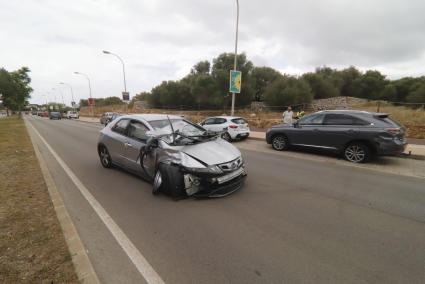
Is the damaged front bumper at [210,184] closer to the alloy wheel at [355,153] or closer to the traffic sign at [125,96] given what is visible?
the alloy wheel at [355,153]

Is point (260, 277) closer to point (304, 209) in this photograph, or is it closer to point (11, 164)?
point (304, 209)

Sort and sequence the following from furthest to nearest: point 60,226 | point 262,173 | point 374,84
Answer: point 374,84 < point 262,173 < point 60,226

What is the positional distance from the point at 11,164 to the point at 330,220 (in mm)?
8681

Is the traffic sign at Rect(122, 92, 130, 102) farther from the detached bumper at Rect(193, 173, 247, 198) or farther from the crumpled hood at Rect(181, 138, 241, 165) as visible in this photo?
the detached bumper at Rect(193, 173, 247, 198)

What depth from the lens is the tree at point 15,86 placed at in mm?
39375

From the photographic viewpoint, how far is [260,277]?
246cm

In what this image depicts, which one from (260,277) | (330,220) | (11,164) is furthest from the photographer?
(11,164)

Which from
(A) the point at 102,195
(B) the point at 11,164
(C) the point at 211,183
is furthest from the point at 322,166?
(B) the point at 11,164

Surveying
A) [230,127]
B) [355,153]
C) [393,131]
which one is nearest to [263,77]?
[230,127]

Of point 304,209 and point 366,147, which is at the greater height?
point 366,147

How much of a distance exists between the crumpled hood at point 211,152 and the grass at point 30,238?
2409 millimetres

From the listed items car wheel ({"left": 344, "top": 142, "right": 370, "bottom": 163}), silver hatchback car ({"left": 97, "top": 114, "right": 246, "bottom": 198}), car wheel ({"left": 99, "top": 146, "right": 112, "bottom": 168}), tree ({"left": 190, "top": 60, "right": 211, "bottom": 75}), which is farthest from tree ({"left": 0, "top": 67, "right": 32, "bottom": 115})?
car wheel ({"left": 344, "top": 142, "right": 370, "bottom": 163})

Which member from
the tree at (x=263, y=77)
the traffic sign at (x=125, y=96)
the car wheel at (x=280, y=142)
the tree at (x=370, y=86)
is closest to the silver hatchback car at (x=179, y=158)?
the car wheel at (x=280, y=142)

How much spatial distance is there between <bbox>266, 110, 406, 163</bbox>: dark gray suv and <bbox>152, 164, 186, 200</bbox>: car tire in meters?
6.16
